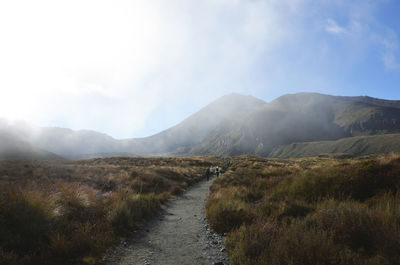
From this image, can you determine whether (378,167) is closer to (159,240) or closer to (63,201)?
(159,240)

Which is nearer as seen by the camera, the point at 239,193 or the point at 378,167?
the point at 378,167

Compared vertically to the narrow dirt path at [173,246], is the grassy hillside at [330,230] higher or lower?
higher

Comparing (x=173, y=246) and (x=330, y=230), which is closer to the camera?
(x=330, y=230)

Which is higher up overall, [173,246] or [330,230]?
[330,230]

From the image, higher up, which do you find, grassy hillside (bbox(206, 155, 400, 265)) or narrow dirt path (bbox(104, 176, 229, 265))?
grassy hillside (bbox(206, 155, 400, 265))

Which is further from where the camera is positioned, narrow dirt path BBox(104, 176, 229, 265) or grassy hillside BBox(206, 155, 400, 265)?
narrow dirt path BBox(104, 176, 229, 265)

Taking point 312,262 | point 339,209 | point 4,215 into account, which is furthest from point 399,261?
point 4,215

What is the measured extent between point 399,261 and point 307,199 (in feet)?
17.2

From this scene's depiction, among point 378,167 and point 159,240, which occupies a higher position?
point 378,167

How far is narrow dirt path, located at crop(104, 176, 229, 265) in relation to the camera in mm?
5011

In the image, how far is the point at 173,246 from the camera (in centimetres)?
597

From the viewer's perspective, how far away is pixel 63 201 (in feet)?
23.6

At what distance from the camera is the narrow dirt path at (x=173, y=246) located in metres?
5.01

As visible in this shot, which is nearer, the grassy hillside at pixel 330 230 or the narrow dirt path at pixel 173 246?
the grassy hillside at pixel 330 230
